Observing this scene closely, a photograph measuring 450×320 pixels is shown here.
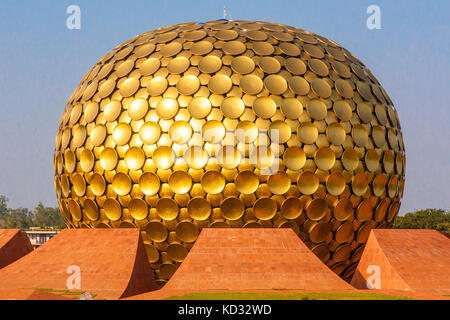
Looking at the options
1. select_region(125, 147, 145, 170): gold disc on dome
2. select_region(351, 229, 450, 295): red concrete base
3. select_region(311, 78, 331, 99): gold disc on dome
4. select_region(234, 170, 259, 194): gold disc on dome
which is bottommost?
select_region(351, 229, 450, 295): red concrete base

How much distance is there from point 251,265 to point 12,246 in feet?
29.2

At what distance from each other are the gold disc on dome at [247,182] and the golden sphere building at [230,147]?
28 mm

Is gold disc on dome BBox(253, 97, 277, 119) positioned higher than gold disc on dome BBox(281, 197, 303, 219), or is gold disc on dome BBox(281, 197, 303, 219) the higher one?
gold disc on dome BBox(253, 97, 277, 119)

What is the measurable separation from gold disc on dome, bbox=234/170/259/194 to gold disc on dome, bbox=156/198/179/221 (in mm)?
1878

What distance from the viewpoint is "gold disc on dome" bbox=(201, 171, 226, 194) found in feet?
54.4

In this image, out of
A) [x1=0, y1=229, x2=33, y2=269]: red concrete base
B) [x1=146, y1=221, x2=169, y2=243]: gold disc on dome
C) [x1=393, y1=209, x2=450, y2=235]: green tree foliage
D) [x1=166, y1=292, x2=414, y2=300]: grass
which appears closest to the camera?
[x1=166, y1=292, x2=414, y2=300]: grass

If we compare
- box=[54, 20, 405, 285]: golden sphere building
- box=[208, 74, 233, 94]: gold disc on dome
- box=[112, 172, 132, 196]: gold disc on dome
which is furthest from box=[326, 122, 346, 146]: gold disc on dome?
box=[112, 172, 132, 196]: gold disc on dome

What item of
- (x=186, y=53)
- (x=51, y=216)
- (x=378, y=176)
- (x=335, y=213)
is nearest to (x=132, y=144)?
(x=186, y=53)

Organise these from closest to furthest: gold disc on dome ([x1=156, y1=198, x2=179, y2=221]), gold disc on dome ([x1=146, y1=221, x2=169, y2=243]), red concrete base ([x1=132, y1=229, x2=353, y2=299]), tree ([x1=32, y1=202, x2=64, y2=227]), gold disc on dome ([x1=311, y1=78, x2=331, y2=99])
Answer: red concrete base ([x1=132, y1=229, x2=353, y2=299]) < gold disc on dome ([x1=156, y1=198, x2=179, y2=221]) < gold disc on dome ([x1=146, y1=221, x2=169, y2=243]) < gold disc on dome ([x1=311, y1=78, x2=331, y2=99]) < tree ([x1=32, y1=202, x2=64, y2=227])

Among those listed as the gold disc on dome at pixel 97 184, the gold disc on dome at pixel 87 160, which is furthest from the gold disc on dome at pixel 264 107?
the gold disc on dome at pixel 87 160

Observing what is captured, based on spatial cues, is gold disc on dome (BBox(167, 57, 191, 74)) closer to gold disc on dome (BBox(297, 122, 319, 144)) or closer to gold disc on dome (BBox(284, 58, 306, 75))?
gold disc on dome (BBox(284, 58, 306, 75))

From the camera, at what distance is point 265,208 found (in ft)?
55.1

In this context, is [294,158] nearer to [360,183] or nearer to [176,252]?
[360,183]

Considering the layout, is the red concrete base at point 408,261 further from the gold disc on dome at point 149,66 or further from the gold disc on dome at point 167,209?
the gold disc on dome at point 149,66
